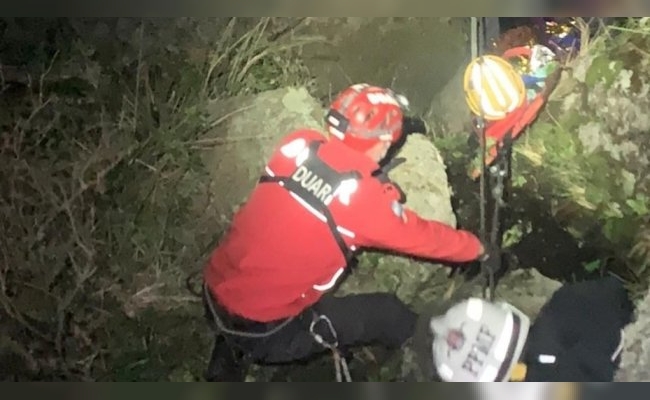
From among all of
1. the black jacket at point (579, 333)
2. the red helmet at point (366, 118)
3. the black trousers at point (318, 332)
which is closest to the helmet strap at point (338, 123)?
the red helmet at point (366, 118)

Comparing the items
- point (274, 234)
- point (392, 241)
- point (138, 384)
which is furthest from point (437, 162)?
point (138, 384)

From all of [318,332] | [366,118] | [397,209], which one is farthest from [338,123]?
[318,332]

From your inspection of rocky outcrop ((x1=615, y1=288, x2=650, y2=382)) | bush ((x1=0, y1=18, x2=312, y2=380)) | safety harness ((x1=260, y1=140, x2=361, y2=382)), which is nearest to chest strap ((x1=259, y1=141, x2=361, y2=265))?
safety harness ((x1=260, y1=140, x2=361, y2=382))

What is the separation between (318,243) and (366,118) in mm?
181

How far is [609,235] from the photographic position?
1175 mm

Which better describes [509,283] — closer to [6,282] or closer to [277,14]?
[277,14]

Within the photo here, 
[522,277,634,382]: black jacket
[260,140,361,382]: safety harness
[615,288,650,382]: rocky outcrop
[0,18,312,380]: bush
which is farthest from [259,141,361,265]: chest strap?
[615,288,650,382]: rocky outcrop

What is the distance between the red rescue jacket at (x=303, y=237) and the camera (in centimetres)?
117

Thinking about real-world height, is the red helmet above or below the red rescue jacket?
above

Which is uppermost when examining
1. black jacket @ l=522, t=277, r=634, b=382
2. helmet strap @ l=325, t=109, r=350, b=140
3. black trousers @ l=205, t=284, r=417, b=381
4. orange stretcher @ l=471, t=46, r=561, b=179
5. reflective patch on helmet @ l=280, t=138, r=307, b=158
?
orange stretcher @ l=471, t=46, r=561, b=179

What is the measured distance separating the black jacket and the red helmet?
1.03 feet

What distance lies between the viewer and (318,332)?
1.17 m

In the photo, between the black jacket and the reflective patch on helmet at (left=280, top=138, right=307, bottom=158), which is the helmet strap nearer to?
the reflective patch on helmet at (left=280, top=138, right=307, bottom=158)

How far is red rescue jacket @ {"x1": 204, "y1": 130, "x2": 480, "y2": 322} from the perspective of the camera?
1.17 meters
